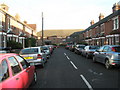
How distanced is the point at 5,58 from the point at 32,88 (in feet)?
7.57

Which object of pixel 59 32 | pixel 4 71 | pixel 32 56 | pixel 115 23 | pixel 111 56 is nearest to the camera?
pixel 4 71

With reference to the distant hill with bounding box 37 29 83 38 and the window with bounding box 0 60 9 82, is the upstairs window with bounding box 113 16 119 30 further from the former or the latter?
the distant hill with bounding box 37 29 83 38

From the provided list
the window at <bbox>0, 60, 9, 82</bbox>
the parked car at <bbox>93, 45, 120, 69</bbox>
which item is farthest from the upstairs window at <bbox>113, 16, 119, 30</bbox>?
the window at <bbox>0, 60, 9, 82</bbox>

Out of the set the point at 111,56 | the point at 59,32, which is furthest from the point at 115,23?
the point at 59,32

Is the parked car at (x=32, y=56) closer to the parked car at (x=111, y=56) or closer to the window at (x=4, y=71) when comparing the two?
the parked car at (x=111, y=56)

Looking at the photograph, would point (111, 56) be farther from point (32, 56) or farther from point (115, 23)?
point (115, 23)

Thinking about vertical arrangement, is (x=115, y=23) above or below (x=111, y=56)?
above

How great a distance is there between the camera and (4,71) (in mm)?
3285

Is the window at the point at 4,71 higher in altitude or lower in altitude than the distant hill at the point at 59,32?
lower

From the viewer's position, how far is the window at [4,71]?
3133 mm

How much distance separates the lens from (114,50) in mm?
9141

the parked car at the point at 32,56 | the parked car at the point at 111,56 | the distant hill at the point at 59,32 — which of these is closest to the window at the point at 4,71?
the parked car at the point at 32,56

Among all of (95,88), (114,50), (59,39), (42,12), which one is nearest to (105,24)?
(42,12)

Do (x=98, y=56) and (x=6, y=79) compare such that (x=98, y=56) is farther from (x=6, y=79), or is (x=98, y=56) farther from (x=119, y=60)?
(x=6, y=79)
